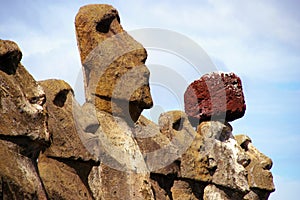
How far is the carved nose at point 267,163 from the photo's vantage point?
737 inches

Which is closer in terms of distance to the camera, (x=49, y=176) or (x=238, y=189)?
(x=49, y=176)

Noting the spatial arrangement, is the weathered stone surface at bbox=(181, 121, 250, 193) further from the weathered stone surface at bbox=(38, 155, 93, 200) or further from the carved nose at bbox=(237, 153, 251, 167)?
the weathered stone surface at bbox=(38, 155, 93, 200)

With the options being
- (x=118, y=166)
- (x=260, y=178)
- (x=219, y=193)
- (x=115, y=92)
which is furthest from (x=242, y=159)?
(x=118, y=166)

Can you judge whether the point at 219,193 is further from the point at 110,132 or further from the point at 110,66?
the point at 110,66

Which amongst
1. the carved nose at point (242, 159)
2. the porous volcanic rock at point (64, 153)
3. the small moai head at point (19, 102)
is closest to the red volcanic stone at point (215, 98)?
the carved nose at point (242, 159)

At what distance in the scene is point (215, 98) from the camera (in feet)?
56.3

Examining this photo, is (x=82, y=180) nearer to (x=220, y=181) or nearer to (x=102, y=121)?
(x=102, y=121)

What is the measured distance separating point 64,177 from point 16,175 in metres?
2.01

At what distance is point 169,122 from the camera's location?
15320 millimetres

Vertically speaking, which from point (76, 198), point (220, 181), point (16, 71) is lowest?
point (76, 198)

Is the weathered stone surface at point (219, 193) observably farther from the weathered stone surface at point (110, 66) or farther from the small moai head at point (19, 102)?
the small moai head at point (19, 102)

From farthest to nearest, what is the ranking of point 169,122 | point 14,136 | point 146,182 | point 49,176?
point 169,122
point 146,182
point 49,176
point 14,136

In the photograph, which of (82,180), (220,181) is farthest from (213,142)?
(82,180)

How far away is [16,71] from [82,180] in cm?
219
